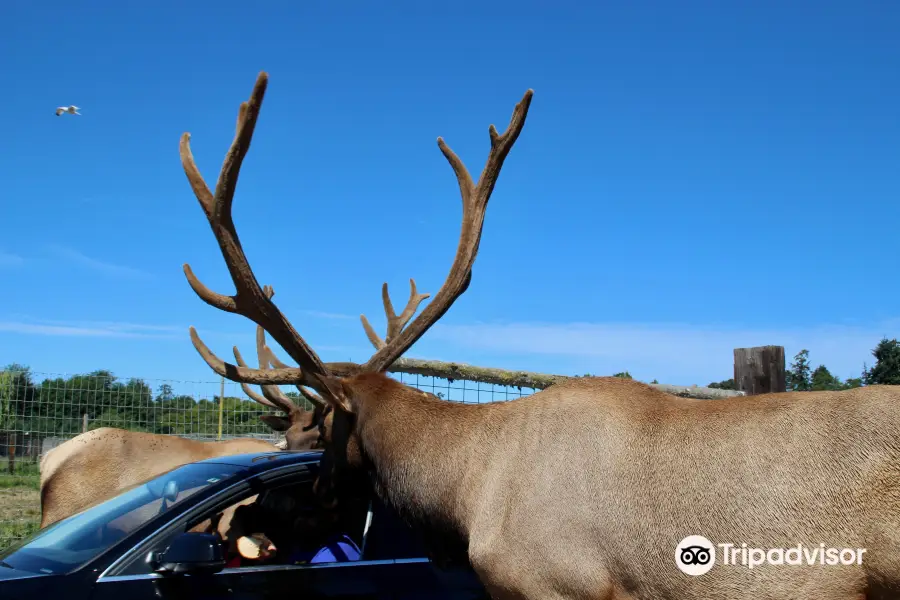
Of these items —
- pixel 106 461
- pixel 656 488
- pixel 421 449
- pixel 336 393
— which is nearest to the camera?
pixel 656 488

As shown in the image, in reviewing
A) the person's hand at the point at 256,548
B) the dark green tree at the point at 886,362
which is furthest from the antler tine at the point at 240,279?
the dark green tree at the point at 886,362

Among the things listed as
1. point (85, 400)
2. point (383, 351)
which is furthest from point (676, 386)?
point (85, 400)

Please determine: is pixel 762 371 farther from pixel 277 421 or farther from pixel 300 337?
pixel 277 421

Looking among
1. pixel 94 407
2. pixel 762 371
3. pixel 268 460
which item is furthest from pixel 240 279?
pixel 94 407

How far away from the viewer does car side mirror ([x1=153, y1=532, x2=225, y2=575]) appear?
344 cm

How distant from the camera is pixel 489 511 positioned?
11.8 ft

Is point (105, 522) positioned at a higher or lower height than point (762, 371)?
lower

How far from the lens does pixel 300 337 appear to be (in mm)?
4723

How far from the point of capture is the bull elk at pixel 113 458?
751 cm

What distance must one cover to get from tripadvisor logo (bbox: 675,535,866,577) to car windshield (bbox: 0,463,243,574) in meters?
2.27

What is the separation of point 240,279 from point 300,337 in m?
0.49

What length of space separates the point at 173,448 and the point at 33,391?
2582 millimetres

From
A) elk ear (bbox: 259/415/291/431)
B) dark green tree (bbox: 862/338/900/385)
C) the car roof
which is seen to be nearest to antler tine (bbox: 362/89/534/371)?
the car roof

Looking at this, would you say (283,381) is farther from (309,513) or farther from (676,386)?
(676,386)
